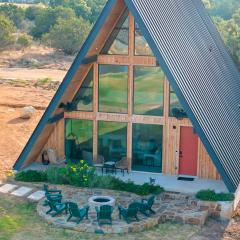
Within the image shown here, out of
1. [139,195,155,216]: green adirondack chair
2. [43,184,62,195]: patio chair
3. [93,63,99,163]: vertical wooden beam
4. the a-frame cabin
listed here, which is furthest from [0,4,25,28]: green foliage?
[139,195,155,216]: green adirondack chair

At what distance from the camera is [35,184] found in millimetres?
20125

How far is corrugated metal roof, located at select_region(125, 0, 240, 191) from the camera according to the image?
716 inches

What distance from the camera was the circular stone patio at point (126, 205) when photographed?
16422 mm

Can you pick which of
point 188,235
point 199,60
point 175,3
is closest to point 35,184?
point 188,235

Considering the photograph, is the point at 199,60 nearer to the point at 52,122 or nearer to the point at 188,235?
the point at 52,122

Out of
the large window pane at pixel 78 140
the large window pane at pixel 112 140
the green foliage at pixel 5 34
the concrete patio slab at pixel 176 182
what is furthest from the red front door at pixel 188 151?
the green foliage at pixel 5 34

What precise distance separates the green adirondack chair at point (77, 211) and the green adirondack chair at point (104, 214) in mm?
394

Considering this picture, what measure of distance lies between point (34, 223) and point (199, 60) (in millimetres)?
9104

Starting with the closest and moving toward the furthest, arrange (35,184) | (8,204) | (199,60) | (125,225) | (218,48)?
(125,225)
(8,204)
(35,184)
(199,60)
(218,48)

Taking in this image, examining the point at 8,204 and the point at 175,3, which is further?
the point at 175,3

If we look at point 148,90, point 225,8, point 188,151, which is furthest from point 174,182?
point 225,8

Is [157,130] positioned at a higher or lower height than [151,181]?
higher

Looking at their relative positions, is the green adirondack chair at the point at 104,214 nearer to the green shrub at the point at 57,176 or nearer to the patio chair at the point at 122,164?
the green shrub at the point at 57,176

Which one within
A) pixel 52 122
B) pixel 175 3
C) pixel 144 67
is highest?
pixel 175 3
